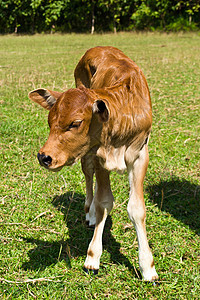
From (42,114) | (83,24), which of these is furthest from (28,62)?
(83,24)

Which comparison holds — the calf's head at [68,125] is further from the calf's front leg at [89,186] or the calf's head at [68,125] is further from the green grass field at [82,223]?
the calf's front leg at [89,186]

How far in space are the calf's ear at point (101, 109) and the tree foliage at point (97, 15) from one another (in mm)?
26412

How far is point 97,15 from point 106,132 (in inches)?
1258

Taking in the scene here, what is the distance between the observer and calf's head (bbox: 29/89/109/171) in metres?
2.26

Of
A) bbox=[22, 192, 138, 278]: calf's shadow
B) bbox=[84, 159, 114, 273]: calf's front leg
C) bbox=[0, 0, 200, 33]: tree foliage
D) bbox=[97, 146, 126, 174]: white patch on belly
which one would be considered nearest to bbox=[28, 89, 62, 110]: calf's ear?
bbox=[97, 146, 126, 174]: white patch on belly

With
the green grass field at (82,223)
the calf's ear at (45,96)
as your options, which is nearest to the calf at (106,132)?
the calf's ear at (45,96)

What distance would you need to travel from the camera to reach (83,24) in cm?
3222

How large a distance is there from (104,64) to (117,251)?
1.90 m

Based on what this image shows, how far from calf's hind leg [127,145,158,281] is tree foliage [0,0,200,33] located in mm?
26024

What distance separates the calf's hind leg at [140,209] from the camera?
284cm

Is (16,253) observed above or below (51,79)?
below

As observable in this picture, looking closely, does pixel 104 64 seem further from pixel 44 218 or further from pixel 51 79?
pixel 51 79

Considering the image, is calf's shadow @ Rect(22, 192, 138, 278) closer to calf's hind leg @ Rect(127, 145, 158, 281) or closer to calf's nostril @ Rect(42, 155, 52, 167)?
calf's hind leg @ Rect(127, 145, 158, 281)

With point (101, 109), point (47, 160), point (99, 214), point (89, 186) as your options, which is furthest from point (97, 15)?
point (47, 160)
